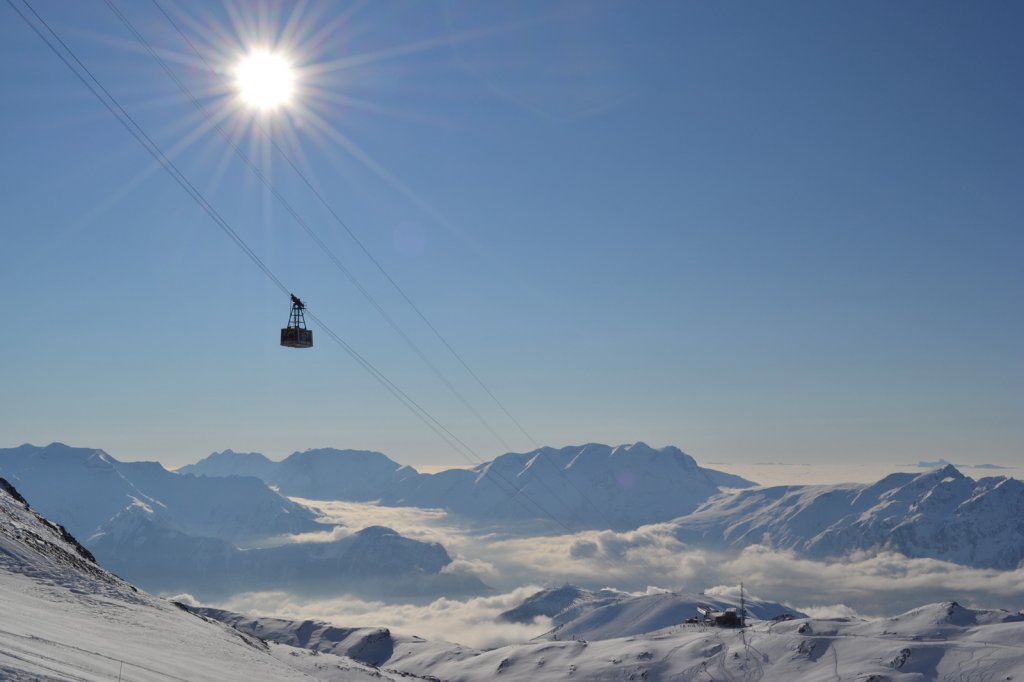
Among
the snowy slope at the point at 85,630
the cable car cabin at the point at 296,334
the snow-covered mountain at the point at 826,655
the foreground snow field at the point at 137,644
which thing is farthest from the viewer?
the snow-covered mountain at the point at 826,655

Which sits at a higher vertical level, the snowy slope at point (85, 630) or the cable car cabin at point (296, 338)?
the cable car cabin at point (296, 338)

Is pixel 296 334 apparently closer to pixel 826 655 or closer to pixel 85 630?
pixel 85 630

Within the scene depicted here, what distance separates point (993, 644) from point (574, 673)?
9732cm

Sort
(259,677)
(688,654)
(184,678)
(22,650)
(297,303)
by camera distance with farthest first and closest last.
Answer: (688,654), (297,303), (259,677), (184,678), (22,650)

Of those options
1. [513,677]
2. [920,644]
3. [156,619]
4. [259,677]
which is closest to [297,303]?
[156,619]

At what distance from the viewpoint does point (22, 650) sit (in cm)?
2120

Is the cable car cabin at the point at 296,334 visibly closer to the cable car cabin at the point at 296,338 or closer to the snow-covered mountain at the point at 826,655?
the cable car cabin at the point at 296,338

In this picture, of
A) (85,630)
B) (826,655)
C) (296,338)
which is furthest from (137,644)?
(826,655)

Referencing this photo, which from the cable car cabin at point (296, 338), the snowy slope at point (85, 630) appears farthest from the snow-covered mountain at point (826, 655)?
the cable car cabin at point (296, 338)

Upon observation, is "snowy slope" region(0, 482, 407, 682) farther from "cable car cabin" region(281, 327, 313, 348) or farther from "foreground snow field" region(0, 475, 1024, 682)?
"cable car cabin" region(281, 327, 313, 348)

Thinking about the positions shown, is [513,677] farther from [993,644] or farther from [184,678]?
Result: [184,678]

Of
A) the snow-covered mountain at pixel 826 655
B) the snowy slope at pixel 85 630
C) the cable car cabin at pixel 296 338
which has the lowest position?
the snow-covered mountain at pixel 826 655

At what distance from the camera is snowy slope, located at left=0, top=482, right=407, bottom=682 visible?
22094 millimetres

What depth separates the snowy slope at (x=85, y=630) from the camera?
22094mm
